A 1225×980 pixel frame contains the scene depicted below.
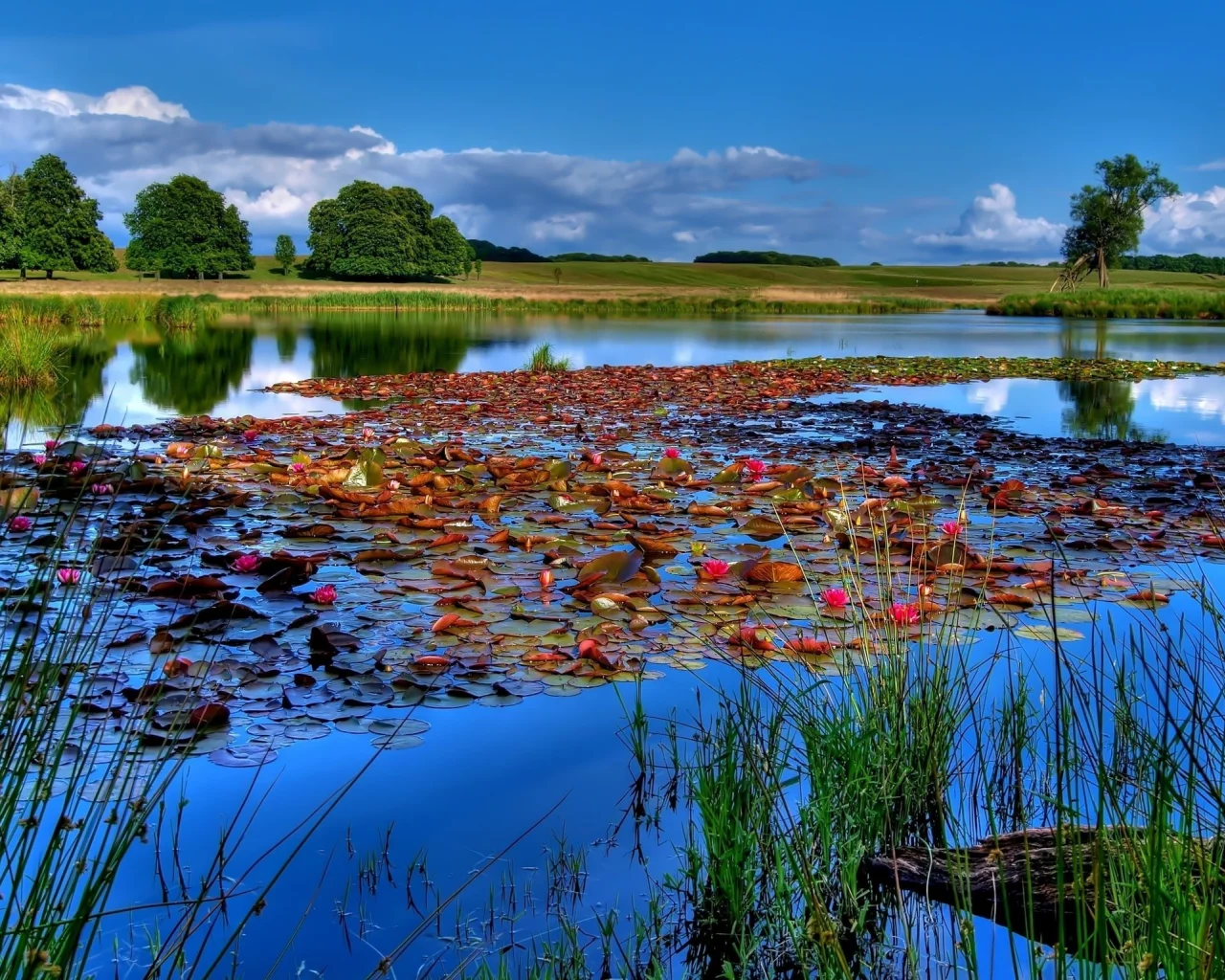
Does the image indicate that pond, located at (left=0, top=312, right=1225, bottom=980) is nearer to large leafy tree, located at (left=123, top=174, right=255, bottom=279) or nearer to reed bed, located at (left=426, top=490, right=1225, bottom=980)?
reed bed, located at (left=426, top=490, right=1225, bottom=980)

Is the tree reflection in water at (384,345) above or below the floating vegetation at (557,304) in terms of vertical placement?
below

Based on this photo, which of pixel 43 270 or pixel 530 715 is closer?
pixel 530 715

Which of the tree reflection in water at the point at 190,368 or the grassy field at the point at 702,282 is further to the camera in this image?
the grassy field at the point at 702,282

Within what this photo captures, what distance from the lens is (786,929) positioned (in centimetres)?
218

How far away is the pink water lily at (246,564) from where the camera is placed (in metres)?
4.47

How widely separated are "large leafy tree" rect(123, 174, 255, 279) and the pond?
179ft

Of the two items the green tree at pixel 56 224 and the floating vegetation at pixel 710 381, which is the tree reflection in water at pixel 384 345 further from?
the green tree at pixel 56 224

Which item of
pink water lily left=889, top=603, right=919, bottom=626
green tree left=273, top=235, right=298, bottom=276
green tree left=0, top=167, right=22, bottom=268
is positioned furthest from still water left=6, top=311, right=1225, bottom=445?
green tree left=273, top=235, right=298, bottom=276

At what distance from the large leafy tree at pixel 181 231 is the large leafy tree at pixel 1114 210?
49948 millimetres

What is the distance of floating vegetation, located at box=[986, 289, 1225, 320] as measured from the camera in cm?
3984

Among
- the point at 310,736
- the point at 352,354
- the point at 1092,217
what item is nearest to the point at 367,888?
the point at 310,736

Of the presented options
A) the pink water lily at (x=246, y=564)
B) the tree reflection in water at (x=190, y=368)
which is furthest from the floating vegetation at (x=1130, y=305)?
the pink water lily at (x=246, y=564)

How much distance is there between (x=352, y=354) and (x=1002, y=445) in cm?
1494

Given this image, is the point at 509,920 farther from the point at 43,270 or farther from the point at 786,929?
the point at 43,270
